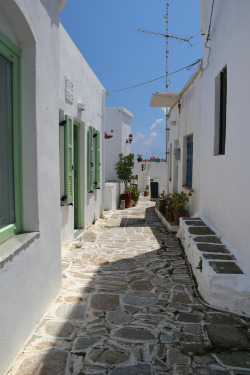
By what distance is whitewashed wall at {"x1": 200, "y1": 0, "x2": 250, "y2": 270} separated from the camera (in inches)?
145

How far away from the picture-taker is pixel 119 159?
46.0ft

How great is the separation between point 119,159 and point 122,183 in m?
1.10

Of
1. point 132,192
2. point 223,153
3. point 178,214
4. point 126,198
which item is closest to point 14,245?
point 223,153

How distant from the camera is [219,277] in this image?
345 cm

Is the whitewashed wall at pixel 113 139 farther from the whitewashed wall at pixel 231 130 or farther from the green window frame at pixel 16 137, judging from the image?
the green window frame at pixel 16 137

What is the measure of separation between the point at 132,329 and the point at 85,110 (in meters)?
5.49

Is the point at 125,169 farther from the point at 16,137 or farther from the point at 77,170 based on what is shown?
the point at 16,137

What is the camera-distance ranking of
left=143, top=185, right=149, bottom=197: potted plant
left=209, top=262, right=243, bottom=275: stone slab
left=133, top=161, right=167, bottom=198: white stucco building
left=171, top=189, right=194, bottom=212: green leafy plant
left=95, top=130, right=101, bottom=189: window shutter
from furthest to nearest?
left=133, top=161, right=167, bottom=198: white stucco building → left=143, top=185, right=149, bottom=197: potted plant → left=95, top=130, right=101, bottom=189: window shutter → left=171, top=189, right=194, bottom=212: green leafy plant → left=209, top=262, right=243, bottom=275: stone slab

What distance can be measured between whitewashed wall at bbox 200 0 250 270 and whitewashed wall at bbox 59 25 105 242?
263 centimetres

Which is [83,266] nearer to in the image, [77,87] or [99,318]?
[99,318]

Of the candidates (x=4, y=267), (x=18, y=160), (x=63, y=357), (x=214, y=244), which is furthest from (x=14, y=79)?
(x=214, y=244)

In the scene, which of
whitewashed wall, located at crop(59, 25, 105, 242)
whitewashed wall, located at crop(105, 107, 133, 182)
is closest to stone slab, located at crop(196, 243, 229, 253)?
whitewashed wall, located at crop(59, 25, 105, 242)

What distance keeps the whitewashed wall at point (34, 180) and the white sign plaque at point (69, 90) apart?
2145mm

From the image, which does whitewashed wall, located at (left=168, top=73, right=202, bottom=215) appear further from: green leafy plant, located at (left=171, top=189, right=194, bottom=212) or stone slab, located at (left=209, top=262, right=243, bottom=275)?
stone slab, located at (left=209, top=262, right=243, bottom=275)
